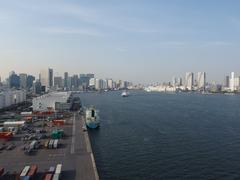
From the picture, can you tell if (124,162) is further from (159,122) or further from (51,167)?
(159,122)

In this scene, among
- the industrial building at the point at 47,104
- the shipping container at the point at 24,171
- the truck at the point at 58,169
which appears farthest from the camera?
the industrial building at the point at 47,104

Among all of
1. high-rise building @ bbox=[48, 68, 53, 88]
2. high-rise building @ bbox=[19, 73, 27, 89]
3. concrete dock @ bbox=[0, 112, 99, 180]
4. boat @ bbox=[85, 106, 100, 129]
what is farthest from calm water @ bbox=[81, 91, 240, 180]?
high-rise building @ bbox=[48, 68, 53, 88]

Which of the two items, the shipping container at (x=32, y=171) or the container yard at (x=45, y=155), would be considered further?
the container yard at (x=45, y=155)

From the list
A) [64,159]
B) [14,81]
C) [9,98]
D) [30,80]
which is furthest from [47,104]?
[30,80]

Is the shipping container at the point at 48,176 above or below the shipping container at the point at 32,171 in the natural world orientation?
below

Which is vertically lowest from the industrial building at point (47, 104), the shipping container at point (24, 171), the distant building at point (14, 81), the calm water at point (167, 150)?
the calm water at point (167, 150)

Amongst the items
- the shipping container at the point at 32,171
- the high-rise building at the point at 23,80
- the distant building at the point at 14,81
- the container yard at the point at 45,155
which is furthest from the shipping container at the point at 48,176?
the high-rise building at the point at 23,80

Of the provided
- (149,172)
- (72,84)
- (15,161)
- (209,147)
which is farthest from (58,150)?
(72,84)

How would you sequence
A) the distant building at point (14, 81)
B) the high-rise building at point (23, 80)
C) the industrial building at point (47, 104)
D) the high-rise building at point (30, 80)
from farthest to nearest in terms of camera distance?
the high-rise building at point (30, 80) < the high-rise building at point (23, 80) < the distant building at point (14, 81) < the industrial building at point (47, 104)

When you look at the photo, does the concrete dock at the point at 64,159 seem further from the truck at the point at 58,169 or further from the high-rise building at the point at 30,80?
the high-rise building at the point at 30,80
